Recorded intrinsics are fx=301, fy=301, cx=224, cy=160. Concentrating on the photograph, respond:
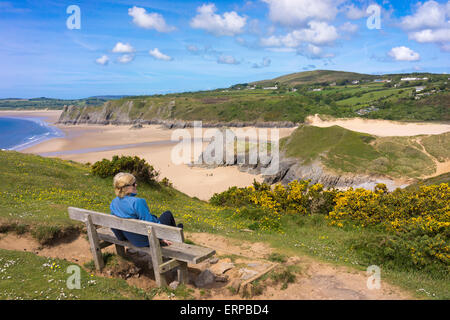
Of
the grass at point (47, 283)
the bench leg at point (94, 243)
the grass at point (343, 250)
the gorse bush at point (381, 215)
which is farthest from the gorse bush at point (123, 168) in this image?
the grass at point (47, 283)

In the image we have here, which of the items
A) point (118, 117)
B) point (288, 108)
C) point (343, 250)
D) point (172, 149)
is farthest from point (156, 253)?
point (118, 117)

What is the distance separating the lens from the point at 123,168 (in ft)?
53.7

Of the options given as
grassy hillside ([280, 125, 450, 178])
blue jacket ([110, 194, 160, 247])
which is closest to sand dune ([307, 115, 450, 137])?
grassy hillside ([280, 125, 450, 178])

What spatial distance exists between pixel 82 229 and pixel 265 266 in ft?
15.4

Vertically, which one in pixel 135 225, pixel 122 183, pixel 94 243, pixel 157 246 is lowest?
pixel 94 243

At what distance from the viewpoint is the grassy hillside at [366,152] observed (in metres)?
29.9

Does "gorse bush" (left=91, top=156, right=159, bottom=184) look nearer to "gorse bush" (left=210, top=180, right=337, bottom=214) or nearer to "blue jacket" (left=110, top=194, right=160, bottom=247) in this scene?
"gorse bush" (left=210, top=180, right=337, bottom=214)

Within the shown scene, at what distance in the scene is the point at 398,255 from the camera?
24.4 ft

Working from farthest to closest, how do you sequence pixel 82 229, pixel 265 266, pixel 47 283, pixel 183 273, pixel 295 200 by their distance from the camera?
pixel 295 200
pixel 82 229
pixel 265 266
pixel 183 273
pixel 47 283

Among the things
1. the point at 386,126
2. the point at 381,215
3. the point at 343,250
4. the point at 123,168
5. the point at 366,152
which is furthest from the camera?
the point at 386,126

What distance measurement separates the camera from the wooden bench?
494 centimetres

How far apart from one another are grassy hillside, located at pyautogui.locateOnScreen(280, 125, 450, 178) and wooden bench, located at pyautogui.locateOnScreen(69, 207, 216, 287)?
1086 inches

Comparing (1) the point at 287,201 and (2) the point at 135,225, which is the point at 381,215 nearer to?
(1) the point at 287,201

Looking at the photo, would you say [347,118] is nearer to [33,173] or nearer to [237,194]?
[237,194]
